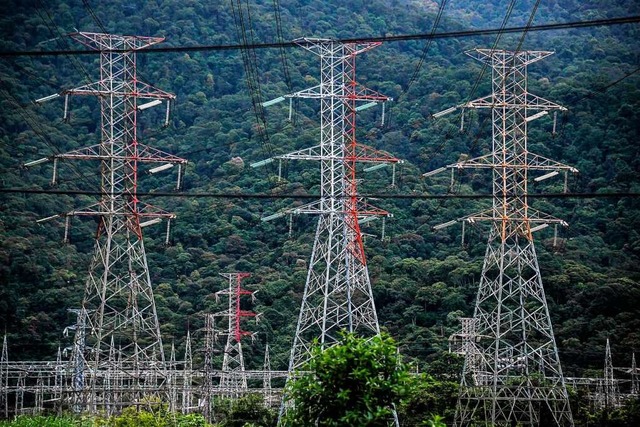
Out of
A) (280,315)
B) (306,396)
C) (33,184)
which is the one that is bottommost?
(306,396)

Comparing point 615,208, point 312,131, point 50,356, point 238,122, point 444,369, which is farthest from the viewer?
point 238,122

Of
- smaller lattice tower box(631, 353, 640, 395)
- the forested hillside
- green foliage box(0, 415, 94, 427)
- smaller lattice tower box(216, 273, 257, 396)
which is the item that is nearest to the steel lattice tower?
smaller lattice tower box(631, 353, 640, 395)

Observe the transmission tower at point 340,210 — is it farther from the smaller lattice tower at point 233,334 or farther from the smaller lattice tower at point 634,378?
the smaller lattice tower at point 634,378

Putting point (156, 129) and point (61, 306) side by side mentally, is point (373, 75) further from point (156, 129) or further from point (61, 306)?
point (61, 306)

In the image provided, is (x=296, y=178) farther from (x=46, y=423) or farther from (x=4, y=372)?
(x=46, y=423)

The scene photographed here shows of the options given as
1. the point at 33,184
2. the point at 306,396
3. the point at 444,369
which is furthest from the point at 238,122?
the point at 306,396

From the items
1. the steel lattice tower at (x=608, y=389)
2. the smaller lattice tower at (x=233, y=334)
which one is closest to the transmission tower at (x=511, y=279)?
the steel lattice tower at (x=608, y=389)
